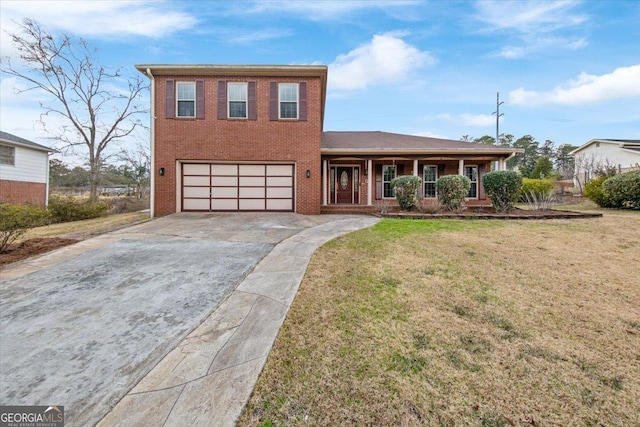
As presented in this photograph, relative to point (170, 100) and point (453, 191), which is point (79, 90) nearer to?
point (170, 100)

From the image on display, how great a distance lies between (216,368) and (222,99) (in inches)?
437

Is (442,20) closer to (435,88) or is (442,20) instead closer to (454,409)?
(435,88)

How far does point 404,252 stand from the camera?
559 centimetres

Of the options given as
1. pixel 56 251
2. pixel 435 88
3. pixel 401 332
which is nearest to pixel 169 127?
pixel 56 251

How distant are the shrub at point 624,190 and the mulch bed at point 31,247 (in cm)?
1841

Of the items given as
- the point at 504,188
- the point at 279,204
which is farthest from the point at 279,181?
the point at 504,188

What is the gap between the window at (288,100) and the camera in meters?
11.5

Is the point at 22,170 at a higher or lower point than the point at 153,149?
lower

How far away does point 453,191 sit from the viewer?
1096cm

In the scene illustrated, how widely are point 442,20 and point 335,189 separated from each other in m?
8.89

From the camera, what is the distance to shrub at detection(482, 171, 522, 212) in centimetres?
1068

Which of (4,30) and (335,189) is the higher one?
(4,30)

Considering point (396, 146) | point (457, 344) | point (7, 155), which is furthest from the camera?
point (7, 155)

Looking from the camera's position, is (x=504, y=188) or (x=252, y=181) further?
(x=252, y=181)
